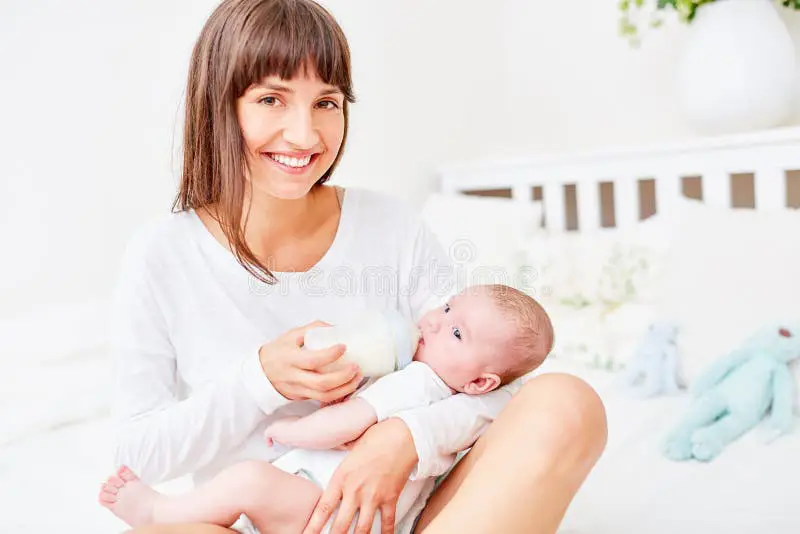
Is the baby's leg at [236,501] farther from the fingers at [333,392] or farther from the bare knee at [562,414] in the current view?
the bare knee at [562,414]

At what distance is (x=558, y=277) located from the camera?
6.60 feet

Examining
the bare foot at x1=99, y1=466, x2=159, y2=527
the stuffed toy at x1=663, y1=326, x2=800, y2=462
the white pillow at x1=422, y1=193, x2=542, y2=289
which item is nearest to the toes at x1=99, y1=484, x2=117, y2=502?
the bare foot at x1=99, y1=466, x2=159, y2=527

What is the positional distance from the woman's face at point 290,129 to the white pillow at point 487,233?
45.0 inches

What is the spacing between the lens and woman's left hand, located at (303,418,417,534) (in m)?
0.79

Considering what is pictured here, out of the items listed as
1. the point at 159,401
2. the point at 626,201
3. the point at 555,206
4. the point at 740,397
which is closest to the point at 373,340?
the point at 159,401

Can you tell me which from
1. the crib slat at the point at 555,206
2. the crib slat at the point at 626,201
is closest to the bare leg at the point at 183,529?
the crib slat at the point at 626,201

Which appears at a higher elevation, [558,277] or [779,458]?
[558,277]

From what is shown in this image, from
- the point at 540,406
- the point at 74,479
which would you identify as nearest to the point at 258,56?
the point at 540,406

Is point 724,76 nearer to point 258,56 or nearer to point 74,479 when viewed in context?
point 258,56

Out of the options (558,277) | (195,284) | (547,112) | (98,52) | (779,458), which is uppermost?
(98,52)

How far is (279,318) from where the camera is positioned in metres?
1.01

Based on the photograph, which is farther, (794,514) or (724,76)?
(724,76)

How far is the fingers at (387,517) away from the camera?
821 millimetres

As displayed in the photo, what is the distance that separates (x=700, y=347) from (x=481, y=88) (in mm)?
1393
